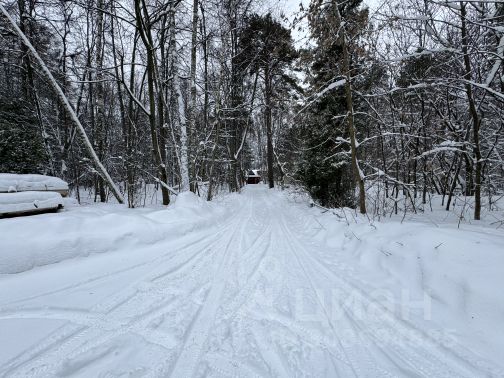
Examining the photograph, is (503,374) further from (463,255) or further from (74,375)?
(74,375)

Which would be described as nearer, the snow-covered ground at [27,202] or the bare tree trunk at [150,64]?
the snow-covered ground at [27,202]

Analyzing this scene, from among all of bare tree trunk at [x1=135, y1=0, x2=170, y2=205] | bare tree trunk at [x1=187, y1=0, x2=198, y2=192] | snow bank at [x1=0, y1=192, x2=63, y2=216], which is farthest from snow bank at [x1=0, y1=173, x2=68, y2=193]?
bare tree trunk at [x1=187, y1=0, x2=198, y2=192]

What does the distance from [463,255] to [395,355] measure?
73.5 inches

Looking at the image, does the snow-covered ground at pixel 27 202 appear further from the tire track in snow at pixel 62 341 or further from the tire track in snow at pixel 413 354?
the tire track in snow at pixel 413 354

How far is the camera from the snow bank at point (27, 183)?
15.3 ft

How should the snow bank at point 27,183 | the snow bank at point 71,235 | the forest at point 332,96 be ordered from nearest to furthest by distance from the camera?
the snow bank at point 71,235 < the snow bank at point 27,183 < the forest at point 332,96

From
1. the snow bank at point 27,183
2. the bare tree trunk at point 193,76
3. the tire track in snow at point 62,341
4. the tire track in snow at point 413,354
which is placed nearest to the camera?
the tire track in snow at point 62,341

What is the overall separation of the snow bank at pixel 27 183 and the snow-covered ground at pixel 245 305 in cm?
162

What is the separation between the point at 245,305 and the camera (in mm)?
2682

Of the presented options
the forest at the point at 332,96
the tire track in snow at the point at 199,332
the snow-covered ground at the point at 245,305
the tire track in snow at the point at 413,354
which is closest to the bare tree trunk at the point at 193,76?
the forest at the point at 332,96

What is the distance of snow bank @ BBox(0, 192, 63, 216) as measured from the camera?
4.19m

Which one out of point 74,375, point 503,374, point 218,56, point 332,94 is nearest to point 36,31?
point 218,56

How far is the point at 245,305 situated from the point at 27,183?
229 inches

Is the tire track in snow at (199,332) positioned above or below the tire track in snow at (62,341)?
below
